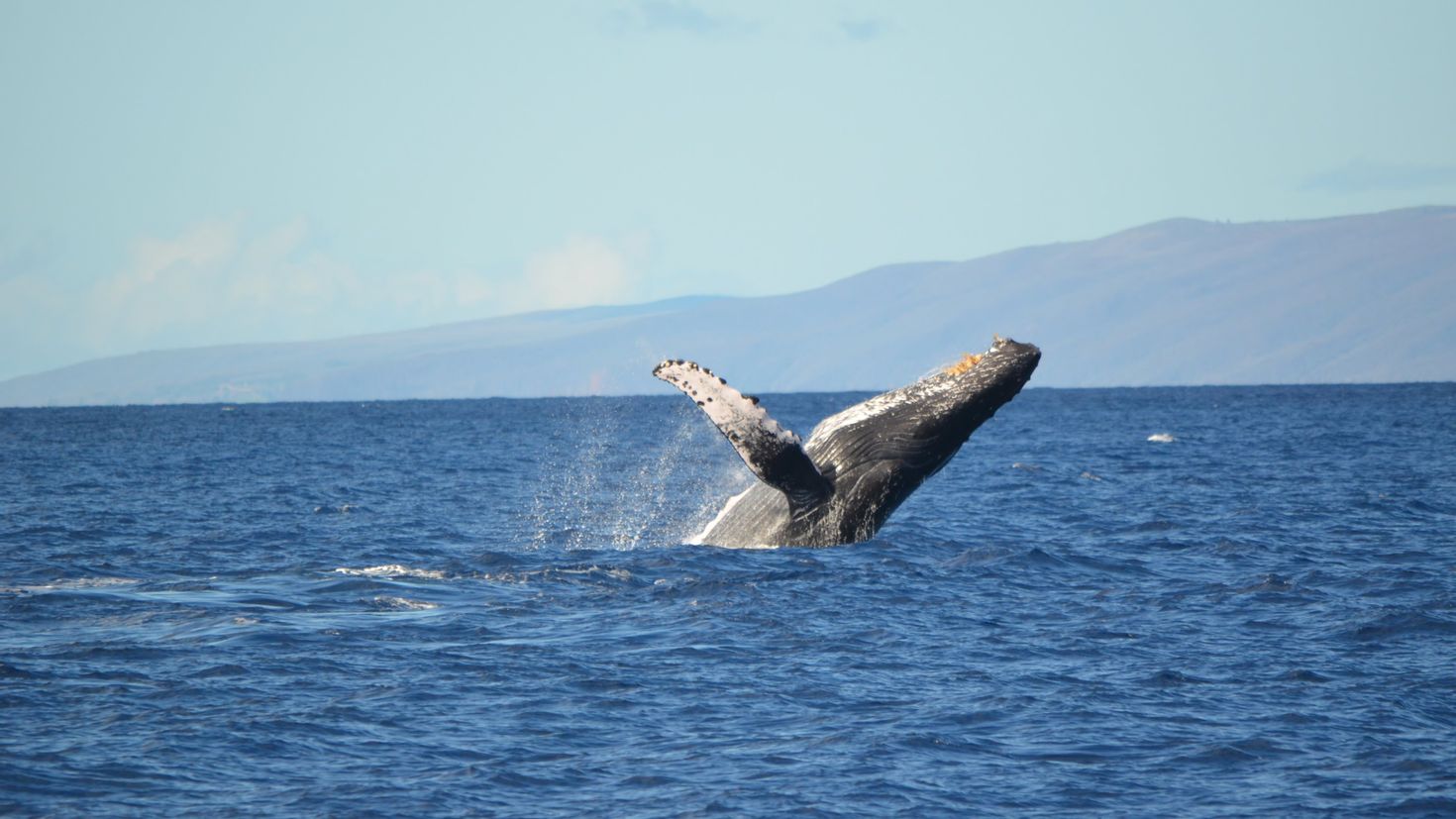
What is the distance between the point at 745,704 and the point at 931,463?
3936 millimetres

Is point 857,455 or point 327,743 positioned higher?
point 857,455

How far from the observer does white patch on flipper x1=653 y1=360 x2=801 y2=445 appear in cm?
1219

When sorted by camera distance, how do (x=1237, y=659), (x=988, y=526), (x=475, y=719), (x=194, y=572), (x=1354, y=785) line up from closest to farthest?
(x=1354, y=785)
(x=475, y=719)
(x=1237, y=659)
(x=194, y=572)
(x=988, y=526)

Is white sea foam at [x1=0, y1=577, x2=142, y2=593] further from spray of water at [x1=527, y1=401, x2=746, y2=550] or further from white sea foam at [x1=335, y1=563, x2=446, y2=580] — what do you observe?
spray of water at [x1=527, y1=401, x2=746, y2=550]

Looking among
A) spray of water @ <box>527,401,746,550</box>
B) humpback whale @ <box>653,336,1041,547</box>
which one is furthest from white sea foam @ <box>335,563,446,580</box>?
humpback whale @ <box>653,336,1041,547</box>

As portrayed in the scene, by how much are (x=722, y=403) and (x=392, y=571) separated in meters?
4.92

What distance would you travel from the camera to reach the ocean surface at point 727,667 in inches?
336

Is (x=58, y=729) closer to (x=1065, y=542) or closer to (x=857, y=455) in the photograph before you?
(x=857, y=455)

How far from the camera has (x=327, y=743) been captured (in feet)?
30.0

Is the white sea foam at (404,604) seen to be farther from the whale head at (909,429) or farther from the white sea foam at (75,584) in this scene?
the whale head at (909,429)

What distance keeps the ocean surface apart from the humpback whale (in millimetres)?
781

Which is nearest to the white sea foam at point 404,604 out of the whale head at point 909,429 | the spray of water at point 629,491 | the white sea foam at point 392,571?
the white sea foam at point 392,571

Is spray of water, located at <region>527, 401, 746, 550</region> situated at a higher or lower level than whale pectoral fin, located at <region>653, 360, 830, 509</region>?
lower

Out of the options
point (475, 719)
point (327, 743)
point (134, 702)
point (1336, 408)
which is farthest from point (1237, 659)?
point (1336, 408)
